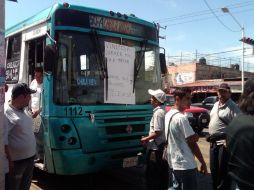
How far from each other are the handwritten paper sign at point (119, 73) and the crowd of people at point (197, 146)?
1.15 meters

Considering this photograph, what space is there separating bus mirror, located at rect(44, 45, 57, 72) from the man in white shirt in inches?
89.6

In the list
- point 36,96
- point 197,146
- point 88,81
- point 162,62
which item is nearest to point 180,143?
point 197,146

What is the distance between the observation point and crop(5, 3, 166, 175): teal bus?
19.9 feet

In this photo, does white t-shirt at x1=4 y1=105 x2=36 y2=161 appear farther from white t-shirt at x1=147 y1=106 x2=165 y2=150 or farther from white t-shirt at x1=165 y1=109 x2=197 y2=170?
white t-shirt at x1=147 y1=106 x2=165 y2=150

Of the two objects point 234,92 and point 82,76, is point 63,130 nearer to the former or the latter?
point 82,76

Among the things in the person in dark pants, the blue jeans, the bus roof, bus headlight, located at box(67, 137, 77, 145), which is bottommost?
the blue jeans

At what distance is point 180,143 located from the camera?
14.7 feet

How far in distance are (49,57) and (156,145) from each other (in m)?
2.12

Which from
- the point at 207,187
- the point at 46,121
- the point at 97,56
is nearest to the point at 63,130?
the point at 46,121

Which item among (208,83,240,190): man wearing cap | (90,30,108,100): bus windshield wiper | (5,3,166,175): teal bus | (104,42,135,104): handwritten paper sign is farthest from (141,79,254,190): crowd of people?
(90,30,108,100): bus windshield wiper

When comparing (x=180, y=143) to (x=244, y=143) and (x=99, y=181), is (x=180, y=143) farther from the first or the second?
(x=99, y=181)

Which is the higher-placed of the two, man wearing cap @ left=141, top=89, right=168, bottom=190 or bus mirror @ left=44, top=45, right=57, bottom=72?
bus mirror @ left=44, top=45, right=57, bottom=72

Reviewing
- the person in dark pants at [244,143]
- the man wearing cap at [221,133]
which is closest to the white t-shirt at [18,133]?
the person in dark pants at [244,143]

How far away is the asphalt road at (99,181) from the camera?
712 cm
